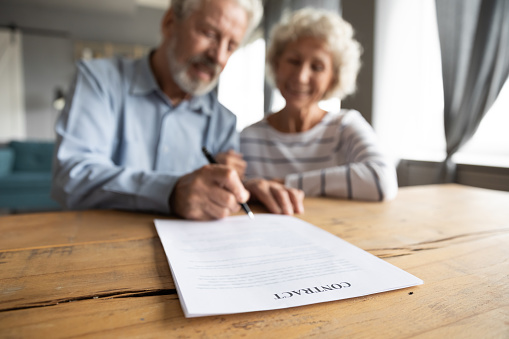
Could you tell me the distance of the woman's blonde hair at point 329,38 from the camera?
4.59ft

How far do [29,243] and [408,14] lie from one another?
293cm

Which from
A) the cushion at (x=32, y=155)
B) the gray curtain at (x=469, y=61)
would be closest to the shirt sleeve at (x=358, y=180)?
the gray curtain at (x=469, y=61)

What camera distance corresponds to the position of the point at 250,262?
1.61 feet

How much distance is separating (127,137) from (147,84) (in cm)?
23

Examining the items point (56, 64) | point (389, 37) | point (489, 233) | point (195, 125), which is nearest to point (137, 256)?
point (489, 233)

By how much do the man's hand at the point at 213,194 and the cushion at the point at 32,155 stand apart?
4401 mm

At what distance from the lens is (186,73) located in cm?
132

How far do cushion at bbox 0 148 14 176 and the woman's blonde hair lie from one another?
12.8 ft

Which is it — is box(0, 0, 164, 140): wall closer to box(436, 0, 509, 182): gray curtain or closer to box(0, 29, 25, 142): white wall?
box(0, 29, 25, 142): white wall

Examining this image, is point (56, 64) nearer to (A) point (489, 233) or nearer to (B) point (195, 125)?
(B) point (195, 125)

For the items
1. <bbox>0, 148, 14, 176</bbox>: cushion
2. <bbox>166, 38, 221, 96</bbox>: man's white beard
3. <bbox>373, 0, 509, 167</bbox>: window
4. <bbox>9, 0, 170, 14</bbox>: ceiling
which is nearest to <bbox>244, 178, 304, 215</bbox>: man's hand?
<bbox>166, 38, 221, 96</bbox>: man's white beard

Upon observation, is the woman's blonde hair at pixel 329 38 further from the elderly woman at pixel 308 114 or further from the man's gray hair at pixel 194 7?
the man's gray hair at pixel 194 7

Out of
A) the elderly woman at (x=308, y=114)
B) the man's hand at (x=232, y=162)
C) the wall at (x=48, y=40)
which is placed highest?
the wall at (x=48, y=40)

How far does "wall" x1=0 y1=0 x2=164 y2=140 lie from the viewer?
573cm
